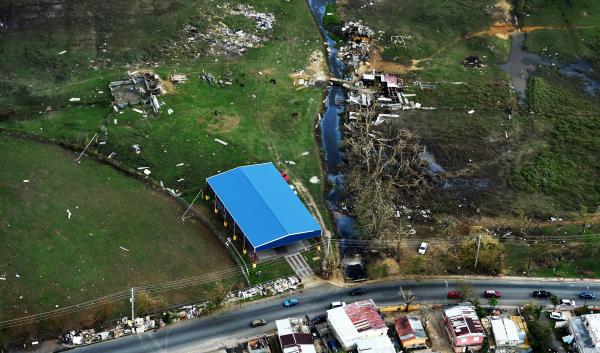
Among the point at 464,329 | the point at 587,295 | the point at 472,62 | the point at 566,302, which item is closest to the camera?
the point at 464,329

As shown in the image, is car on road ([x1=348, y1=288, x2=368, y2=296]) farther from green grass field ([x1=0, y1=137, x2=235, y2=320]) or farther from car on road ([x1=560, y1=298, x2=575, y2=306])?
car on road ([x1=560, y1=298, x2=575, y2=306])

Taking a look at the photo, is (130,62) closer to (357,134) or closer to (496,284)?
(357,134)

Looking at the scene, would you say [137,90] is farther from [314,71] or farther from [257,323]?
[257,323]

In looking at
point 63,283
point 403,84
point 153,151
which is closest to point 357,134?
point 403,84

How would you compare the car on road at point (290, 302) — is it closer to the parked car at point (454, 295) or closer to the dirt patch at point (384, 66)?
the parked car at point (454, 295)

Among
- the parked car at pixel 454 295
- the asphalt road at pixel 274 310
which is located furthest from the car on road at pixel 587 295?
the parked car at pixel 454 295

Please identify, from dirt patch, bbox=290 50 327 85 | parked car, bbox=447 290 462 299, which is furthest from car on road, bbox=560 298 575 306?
dirt patch, bbox=290 50 327 85

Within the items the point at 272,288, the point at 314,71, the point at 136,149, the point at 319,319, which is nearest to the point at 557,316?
the point at 319,319
